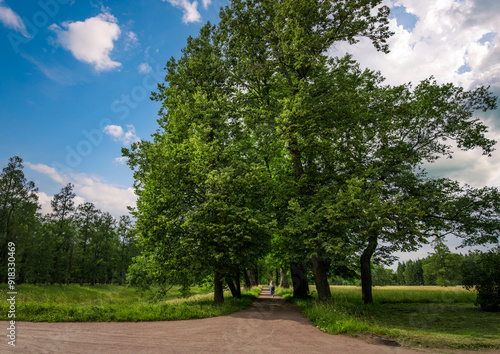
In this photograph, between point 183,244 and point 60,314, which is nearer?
point 60,314

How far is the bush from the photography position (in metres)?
13.1

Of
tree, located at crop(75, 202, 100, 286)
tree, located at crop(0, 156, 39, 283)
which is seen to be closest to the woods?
tree, located at crop(0, 156, 39, 283)

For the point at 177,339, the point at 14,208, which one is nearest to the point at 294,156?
the point at 177,339

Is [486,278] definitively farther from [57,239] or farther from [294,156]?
[57,239]

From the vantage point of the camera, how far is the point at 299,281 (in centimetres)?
1830

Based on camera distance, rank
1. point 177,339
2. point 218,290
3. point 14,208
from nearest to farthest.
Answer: point 177,339 < point 218,290 < point 14,208

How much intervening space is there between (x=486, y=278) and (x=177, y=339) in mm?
16274

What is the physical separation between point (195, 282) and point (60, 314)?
6218 millimetres

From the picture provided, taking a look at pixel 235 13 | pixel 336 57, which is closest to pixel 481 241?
pixel 336 57

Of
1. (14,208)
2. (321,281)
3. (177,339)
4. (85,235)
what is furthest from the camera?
(85,235)

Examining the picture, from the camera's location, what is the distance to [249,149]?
13.5 meters

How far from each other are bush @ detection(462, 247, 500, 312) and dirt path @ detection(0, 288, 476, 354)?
474 inches

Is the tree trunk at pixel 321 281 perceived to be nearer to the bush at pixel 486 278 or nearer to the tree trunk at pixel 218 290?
the tree trunk at pixel 218 290

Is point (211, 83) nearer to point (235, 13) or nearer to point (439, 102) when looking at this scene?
point (235, 13)
